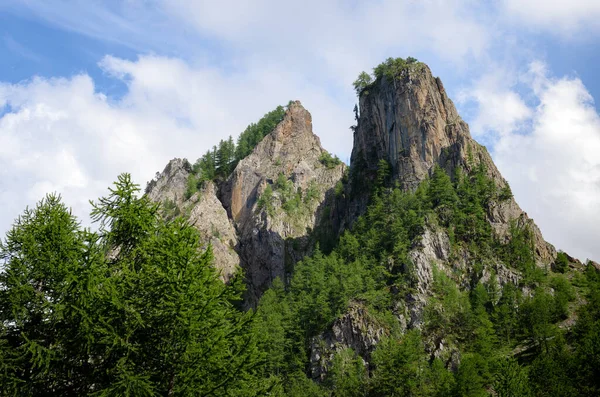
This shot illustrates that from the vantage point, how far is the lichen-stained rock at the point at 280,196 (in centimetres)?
11481

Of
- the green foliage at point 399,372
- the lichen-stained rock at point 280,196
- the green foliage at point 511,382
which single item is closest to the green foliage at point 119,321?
the green foliage at point 511,382

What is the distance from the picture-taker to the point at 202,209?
118m

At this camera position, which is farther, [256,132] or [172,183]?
[256,132]

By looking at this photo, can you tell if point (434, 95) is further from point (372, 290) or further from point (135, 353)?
point (135, 353)

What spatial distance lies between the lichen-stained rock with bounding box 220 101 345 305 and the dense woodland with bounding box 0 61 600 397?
735cm

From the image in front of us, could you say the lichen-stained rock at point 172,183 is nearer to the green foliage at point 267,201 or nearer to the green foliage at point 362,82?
the green foliage at point 267,201

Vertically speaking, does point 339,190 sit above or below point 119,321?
above

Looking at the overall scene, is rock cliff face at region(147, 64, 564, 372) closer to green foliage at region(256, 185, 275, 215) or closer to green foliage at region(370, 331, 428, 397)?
green foliage at region(256, 185, 275, 215)

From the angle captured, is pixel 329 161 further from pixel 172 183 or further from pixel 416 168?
pixel 172 183

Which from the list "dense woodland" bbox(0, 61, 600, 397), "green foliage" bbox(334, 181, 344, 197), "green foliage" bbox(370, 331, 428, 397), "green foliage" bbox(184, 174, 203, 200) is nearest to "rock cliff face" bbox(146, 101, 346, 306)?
"green foliage" bbox(184, 174, 203, 200)

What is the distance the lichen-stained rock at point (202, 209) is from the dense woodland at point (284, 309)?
4973mm

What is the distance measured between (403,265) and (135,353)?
7292cm

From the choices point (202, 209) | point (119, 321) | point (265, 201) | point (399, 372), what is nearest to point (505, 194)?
point (399, 372)

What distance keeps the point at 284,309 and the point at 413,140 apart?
51.7m
